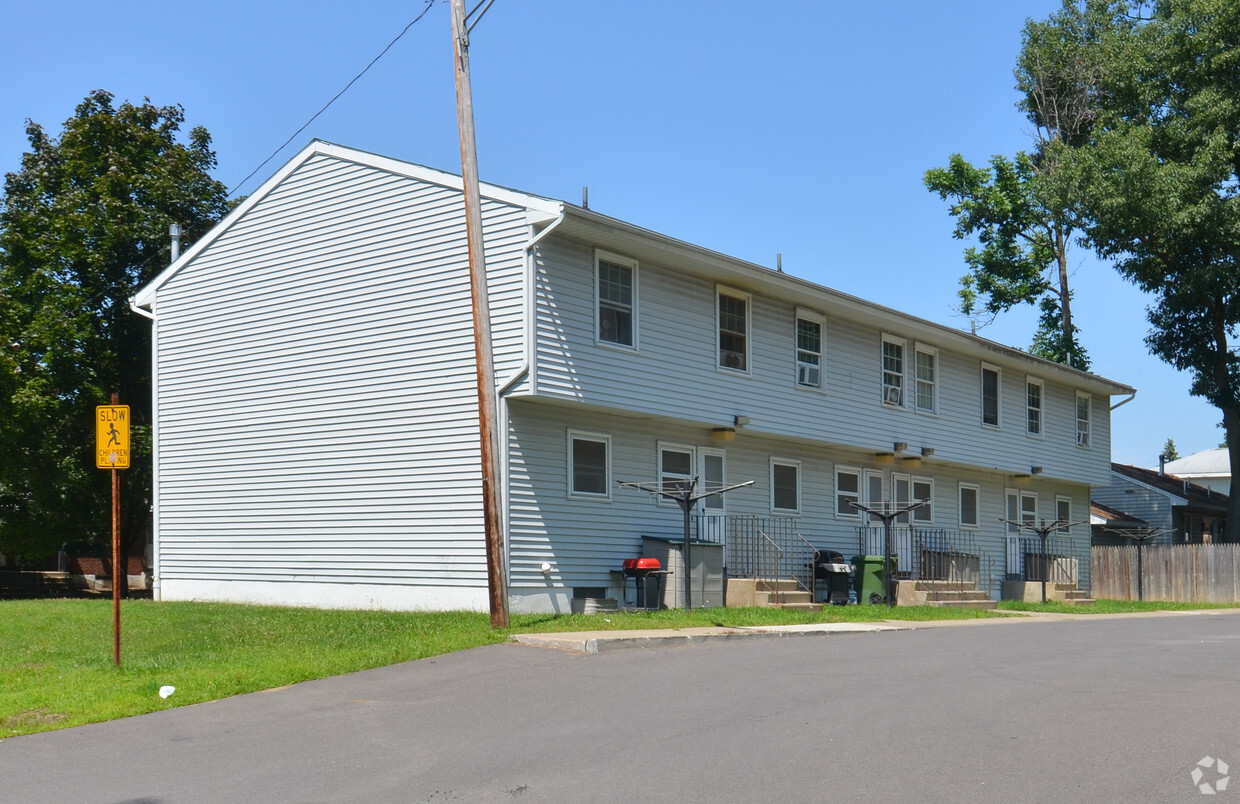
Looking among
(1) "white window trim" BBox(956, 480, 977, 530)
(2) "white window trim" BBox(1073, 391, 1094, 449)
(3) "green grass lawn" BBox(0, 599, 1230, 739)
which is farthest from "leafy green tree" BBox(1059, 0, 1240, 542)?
(3) "green grass lawn" BBox(0, 599, 1230, 739)

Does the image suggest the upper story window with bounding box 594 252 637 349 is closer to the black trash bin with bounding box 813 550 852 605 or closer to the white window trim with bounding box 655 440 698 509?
Result: the white window trim with bounding box 655 440 698 509

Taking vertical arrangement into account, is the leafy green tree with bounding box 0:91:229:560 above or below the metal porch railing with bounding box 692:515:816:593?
above

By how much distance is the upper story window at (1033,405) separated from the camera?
3362 cm

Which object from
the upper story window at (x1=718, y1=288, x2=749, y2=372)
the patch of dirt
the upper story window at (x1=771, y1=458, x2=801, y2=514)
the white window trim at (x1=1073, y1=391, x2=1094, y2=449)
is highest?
the upper story window at (x1=718, y1=288, x2=749, y2=372)

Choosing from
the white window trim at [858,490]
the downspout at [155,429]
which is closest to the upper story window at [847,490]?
the white window trim at [858,490]

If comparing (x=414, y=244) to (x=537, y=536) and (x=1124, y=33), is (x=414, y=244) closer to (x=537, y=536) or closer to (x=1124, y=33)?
(x=537, y=536)

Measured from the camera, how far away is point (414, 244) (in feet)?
68.8

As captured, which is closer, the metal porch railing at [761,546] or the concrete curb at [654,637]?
the concrete curb at [654,637]

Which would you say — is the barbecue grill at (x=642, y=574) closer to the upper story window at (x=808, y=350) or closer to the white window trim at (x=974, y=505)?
the upper story window at (x=808, y=350)

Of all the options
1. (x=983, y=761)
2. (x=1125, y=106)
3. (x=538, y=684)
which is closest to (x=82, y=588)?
(x=538, y=684)

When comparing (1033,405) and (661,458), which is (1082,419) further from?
(661,458)

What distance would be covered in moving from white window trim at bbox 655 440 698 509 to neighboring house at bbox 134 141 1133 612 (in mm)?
54

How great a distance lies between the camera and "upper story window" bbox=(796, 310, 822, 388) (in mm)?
25281

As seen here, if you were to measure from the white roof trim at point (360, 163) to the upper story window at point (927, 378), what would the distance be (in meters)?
13.1
